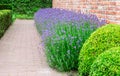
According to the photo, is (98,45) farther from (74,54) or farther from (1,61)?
(1,61)

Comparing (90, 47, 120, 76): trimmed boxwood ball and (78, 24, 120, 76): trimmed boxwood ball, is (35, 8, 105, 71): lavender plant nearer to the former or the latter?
(78, 24, 120, 76): trimmed boxwood ball

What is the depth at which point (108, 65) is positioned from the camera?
11.1 feet

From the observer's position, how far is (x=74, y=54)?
19.1 ft

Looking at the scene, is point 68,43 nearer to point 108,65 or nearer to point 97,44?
point 97,44

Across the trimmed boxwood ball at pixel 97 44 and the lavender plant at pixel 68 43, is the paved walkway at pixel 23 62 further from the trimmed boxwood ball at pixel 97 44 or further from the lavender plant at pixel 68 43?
the trimmed boxwood ball at pixel 97 44

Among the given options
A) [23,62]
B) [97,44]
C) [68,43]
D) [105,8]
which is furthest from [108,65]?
[23,62]

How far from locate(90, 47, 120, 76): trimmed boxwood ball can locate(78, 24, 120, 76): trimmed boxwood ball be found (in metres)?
0.85

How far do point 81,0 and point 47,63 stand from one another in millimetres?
2646

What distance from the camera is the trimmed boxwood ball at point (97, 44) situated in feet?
14.7

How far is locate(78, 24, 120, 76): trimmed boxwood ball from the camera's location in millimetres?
4473

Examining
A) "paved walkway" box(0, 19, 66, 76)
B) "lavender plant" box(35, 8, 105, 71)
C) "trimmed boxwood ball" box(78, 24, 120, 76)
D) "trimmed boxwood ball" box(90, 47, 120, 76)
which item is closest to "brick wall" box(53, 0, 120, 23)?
"lavender plant" box(35, 8, 105, 71)

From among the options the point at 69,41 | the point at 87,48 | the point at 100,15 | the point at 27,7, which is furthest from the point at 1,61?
the point at 27,7

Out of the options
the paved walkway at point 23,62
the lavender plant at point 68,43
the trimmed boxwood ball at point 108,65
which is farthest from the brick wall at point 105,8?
the trimmed boxwood ball at point 108,65

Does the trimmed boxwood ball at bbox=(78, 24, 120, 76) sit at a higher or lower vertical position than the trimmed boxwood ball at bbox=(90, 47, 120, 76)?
lower
